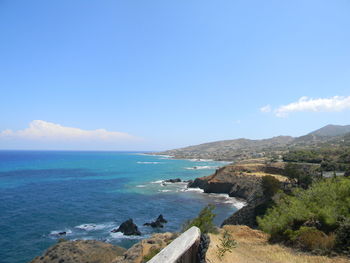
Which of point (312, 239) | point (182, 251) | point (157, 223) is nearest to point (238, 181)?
point (157, 223)

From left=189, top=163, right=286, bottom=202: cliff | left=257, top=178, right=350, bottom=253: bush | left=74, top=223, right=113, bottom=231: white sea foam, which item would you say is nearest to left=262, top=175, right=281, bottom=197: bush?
left=257, top=178, right=350, bottom=253: bush

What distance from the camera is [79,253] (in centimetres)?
1792

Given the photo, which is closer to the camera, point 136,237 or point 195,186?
point 136,237

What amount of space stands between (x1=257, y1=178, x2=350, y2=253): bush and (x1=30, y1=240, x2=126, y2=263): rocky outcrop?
39.7 ft

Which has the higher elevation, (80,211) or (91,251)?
(91,251)

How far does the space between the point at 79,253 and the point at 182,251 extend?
1778 cm

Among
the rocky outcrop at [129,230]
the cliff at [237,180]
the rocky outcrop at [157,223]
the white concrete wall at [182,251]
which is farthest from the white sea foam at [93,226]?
the white concrete wall at [182,251]

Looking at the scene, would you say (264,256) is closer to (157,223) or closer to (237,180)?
(157,223)

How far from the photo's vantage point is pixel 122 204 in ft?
129

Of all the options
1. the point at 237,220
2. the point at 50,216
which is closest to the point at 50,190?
the point at 50,216

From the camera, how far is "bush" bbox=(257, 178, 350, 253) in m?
12.1

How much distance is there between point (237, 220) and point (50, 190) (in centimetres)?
4223

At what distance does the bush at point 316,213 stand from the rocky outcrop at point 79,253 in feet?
39.7

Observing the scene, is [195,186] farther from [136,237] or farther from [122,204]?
[136,237]
